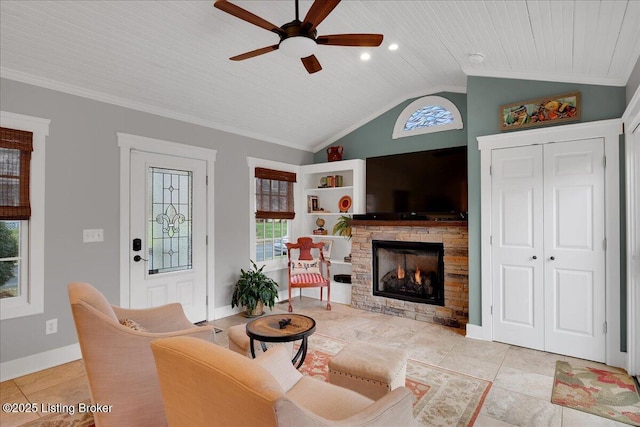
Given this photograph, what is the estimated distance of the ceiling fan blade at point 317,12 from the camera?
1.91 metres

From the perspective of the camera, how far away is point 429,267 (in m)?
4.46

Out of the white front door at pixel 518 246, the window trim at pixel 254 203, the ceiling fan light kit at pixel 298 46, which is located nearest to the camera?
the ceiling fan light kit at pixel 298 46

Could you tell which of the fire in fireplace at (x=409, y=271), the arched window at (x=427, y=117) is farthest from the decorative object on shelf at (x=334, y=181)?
the fire in fireplace at (x=409, y=271)

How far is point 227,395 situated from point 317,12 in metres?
2.02

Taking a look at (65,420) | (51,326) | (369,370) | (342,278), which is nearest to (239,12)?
(369,370)

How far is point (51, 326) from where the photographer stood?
3049 mm

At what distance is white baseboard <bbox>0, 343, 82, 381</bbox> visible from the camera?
279 centimetres

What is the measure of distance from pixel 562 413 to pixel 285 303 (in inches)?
144

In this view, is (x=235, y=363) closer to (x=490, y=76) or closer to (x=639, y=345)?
(x=639, y=345)

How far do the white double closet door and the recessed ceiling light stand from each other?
93cm

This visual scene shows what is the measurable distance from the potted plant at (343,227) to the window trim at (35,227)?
141 inches

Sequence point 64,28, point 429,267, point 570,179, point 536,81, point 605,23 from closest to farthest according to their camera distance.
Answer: point 605,23
point 64,28
point 570,179
point 536,81
point 429,267

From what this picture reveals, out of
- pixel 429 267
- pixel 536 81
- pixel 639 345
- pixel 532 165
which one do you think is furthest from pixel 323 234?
pixel 639 345

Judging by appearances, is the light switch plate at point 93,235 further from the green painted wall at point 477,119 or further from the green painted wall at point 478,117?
the green painted wall at point 478,117
